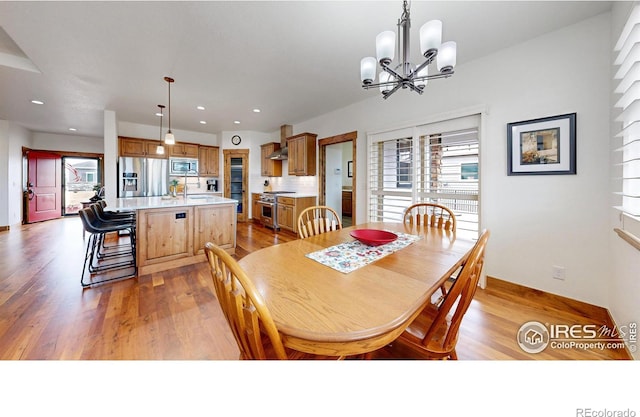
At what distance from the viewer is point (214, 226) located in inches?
133

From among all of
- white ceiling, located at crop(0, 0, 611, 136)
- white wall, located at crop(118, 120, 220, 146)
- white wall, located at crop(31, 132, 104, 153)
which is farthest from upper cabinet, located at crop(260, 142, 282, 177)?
white wall, located at crop(31, 132, 104, 153)

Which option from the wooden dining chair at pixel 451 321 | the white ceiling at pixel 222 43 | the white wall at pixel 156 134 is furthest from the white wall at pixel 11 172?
the wooden dining chair at pixel 451 321

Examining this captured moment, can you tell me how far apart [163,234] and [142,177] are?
11.0 ft

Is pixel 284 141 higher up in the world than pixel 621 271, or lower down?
higher up

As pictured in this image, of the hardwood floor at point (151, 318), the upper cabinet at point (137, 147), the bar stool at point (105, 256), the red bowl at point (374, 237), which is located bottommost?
the hardwood floor at point (151, 318)

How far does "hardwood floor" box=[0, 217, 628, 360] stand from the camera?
1514 millimetres

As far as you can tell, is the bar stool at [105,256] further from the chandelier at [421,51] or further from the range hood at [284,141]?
the range hood at [284,141]

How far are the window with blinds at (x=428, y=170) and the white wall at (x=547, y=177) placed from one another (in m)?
0.15

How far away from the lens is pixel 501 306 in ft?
6.84

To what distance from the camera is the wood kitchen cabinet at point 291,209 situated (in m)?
4.80

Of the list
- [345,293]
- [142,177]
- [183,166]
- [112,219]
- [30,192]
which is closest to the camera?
[345,293]

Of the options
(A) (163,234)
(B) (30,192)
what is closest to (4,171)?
(B) (30,192)

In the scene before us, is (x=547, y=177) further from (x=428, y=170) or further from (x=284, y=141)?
(x=284, y=141)
